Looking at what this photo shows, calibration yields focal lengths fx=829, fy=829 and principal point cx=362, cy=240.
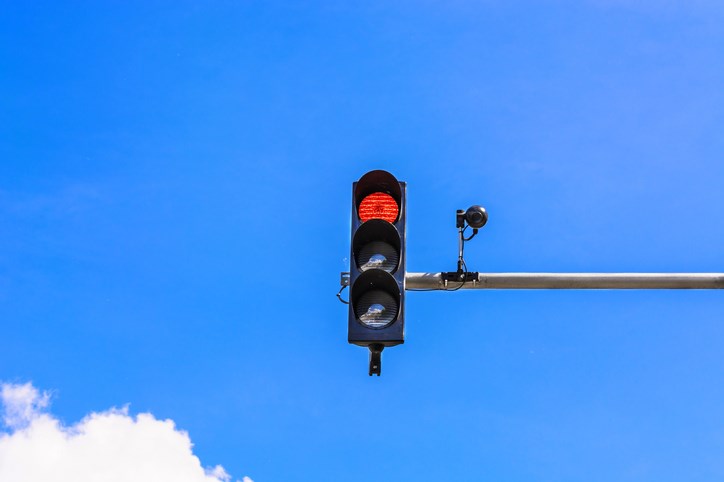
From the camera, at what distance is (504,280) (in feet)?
16.7

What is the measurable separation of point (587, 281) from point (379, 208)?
144 cm

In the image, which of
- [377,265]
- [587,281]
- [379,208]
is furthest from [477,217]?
[377,265]

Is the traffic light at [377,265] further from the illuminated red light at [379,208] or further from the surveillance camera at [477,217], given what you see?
the surveillance camera at [477,217]

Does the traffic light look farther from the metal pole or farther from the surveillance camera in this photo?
the surveillance camera

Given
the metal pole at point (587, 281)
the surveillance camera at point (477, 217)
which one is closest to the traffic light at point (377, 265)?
the metal pole at point (587, 281)

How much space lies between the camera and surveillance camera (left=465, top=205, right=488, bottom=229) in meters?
5.24

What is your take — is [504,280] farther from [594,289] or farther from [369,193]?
[369,193]

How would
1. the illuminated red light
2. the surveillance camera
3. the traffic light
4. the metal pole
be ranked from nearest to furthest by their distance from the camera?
the traffic light < the illuminated red light < the metal pole < the surveillance camera

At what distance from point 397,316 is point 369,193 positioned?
2.58ft

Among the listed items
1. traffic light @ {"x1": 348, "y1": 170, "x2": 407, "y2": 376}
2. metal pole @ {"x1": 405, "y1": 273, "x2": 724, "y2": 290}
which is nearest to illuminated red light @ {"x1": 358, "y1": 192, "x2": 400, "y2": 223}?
traffic light @ {"x1": 348, "y1": 170, "x2": 407, "y2": 376}

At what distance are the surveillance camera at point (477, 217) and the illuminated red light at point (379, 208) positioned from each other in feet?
2.73

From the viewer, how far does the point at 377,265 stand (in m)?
4.38

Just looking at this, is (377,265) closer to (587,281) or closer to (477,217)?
(477,217)

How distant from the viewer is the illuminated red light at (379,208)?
4566 mm
